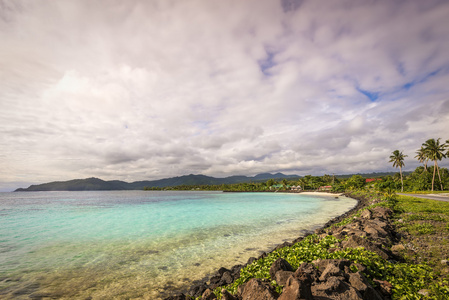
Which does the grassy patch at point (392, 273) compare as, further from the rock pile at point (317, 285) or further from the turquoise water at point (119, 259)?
the turquoise water at point (119, 259)

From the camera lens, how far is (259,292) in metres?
6.12

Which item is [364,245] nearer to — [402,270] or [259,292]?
[402,270]

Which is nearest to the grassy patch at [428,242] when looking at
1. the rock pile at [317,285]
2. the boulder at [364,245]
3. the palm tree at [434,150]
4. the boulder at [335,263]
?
the boulder at [364,245]

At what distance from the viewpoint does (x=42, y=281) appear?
1165 cm

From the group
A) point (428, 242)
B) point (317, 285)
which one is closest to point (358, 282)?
point (317, 285)

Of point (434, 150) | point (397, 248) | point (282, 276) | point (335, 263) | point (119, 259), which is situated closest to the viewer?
point (282, 276)

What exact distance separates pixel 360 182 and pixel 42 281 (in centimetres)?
13752

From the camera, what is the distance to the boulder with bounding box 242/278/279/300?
5.83m

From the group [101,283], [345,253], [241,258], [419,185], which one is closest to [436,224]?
[345,253]

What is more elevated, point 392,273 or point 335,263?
point 335,263

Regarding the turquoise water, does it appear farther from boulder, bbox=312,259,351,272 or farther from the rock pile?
boulder, bbox=312,259,351,272

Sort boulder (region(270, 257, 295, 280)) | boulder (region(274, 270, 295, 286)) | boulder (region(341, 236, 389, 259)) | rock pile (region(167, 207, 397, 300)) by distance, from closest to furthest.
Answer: rock pile (region(167, 207, 397, 300)) < boulder (region(274, 270, 295, 286)) < boulder (region(270, 257, 295, 280)) < boulder (region(341, 236, 389, 259))

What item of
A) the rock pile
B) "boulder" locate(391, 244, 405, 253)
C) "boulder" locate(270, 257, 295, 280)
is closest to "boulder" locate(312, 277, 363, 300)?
the rock pile

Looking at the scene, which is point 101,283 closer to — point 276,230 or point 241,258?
point 241,258
